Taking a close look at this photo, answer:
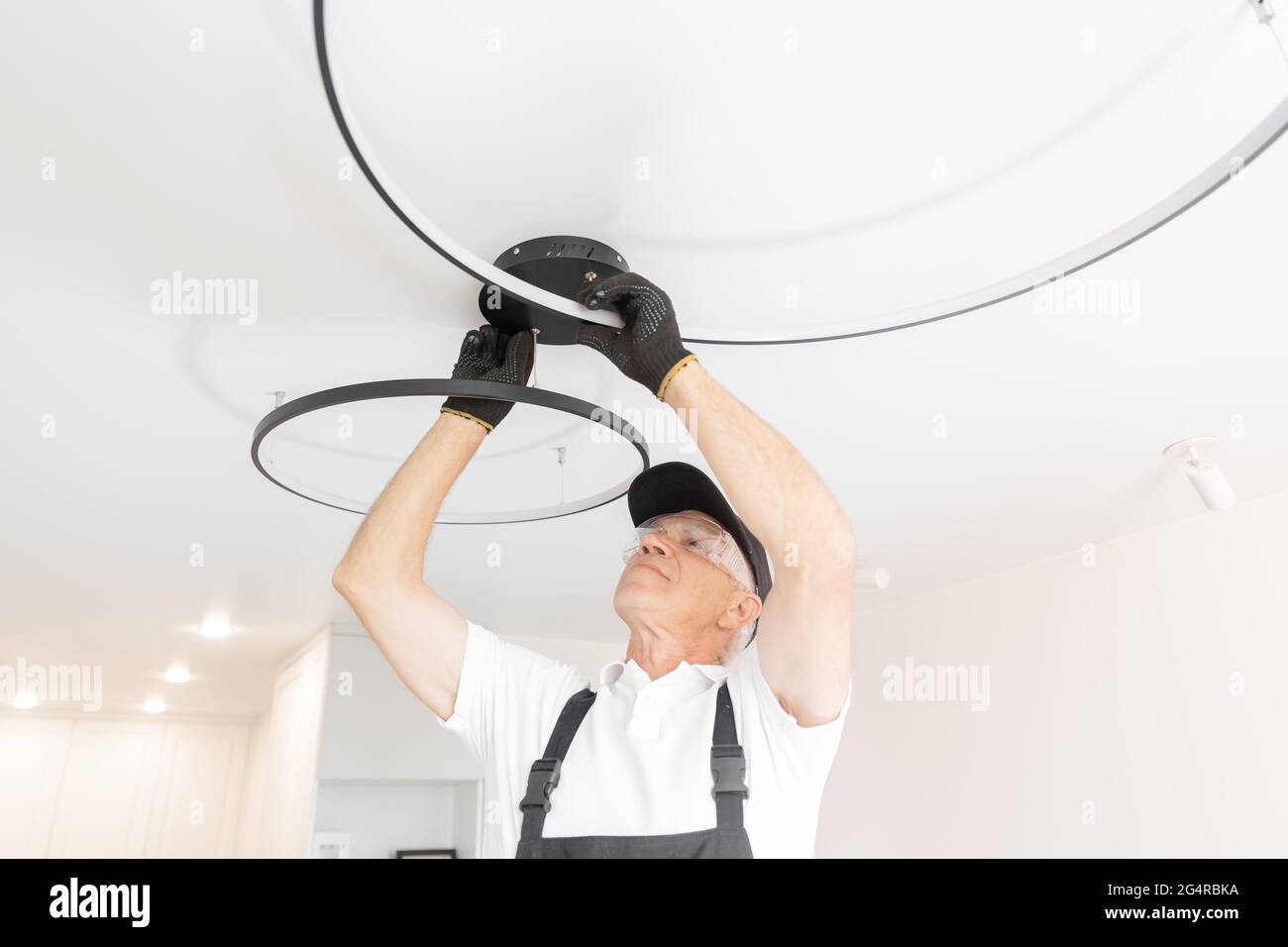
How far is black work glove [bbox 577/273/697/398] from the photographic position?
39.9 inches

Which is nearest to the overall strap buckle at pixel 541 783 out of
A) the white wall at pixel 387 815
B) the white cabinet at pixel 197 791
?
the white wall at pixel 387 815

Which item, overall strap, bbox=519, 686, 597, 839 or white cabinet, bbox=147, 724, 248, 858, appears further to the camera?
white cabinet, bbox=147, 724, 248, 858

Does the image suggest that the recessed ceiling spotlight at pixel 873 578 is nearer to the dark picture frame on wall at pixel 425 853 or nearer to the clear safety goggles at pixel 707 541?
the clear safety goggles at pixel 707 541

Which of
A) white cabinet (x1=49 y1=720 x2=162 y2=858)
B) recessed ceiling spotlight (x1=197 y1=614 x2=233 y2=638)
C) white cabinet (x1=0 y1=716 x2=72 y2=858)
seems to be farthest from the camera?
white cabinet (x1=49 y1=720 x2=162 y2=858)

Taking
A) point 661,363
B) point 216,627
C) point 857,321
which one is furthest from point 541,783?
point 216,627

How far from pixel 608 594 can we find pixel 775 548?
2.70m

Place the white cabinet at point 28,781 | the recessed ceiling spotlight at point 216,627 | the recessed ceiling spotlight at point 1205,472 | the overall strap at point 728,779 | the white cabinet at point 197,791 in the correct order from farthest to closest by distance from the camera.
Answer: the white cabinet at point 197,791, the white cabinet at point 28,781, the recessed ceiling spotlight at point 216,627, the recessed ceiling spotlight at point 1205,472, the overall strap at point 728,779

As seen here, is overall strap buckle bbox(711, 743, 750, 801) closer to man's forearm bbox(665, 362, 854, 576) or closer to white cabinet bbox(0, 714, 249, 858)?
man's forearm bbox(665, 362, 854, 576)

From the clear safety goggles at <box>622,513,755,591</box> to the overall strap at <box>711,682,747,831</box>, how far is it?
0.28m

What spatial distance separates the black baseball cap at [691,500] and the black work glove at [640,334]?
7.3 inches

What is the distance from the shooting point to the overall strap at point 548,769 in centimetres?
94

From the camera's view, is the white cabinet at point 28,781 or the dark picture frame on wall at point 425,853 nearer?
the dark picture frame on wall at point 425,853

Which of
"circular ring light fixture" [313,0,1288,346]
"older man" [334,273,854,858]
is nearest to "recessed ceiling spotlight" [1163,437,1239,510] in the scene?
"circular ring light fixture" [313,0,1288,346]
